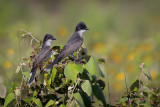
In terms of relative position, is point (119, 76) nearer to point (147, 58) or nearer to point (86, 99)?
point (147, 58)

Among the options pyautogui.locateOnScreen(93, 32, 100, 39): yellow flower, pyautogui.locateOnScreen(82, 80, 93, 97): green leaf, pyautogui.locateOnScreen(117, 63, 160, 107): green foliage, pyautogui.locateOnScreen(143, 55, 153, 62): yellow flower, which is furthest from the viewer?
pyautogui.locateOnScreen(93, 32, 100, 39): yellow flower

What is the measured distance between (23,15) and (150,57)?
6139 mm

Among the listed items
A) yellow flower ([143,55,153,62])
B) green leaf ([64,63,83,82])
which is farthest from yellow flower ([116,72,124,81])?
green leaf ([64,63,83,82])

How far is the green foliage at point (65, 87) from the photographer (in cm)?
242

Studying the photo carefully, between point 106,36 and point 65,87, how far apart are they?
582 cm

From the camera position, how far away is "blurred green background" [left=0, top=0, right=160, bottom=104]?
5.91 metres

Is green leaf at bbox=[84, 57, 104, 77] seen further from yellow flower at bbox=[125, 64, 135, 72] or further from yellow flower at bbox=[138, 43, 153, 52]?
yellow flower at bbox=[138, 43, 153, 52]

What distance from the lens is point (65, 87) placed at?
2682 mm

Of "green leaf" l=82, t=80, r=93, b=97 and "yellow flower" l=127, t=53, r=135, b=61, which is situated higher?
"yellow flower" l=127, t=53, r=135, b=61

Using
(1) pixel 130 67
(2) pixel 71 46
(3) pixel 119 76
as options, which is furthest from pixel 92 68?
(3) pixel 119 76

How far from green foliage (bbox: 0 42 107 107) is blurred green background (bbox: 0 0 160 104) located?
335mm

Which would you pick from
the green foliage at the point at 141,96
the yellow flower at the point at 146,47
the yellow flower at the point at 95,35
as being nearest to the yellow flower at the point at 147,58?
the yellow flower at the point at 146,47

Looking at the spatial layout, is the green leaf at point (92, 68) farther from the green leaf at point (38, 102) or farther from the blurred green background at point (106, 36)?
the blurred green background at point (106, 36)

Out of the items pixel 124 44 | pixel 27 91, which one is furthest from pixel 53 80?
pixel 124 44
